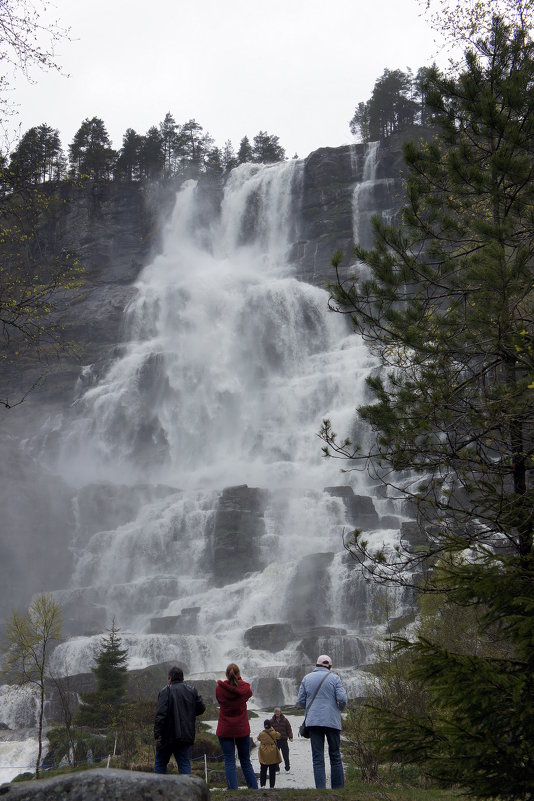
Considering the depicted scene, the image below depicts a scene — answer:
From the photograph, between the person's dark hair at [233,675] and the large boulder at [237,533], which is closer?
the person's dark hair at [233,675]

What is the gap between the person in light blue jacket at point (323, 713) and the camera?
739 cm

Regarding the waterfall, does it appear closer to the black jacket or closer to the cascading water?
the cascading water

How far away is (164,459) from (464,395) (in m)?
48.0

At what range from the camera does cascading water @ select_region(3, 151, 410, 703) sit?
1286 inches

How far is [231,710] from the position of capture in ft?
25.2

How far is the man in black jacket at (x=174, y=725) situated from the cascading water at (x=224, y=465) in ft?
66.3

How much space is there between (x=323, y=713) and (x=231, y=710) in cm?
105

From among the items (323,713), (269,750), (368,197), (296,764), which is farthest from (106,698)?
(368,197)

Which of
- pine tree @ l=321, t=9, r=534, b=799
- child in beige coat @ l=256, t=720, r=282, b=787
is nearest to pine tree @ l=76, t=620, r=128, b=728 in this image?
child in beige coat @ l=256, t=720, r=282, b=787

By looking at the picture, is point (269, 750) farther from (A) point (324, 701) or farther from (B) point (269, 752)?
(A) point (324, 701)

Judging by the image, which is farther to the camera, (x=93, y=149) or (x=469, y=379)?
(x=93, y=149)

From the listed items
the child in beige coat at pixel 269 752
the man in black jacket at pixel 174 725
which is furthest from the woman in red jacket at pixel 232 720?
the child in beige coat at pixel 269 752

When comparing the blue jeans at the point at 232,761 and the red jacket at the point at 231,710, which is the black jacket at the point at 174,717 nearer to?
the red jacket at the point at 231,710

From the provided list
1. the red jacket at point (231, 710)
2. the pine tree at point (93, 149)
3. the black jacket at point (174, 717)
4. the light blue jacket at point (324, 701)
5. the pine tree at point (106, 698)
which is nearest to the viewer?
the black jacket at point (174, 717)
